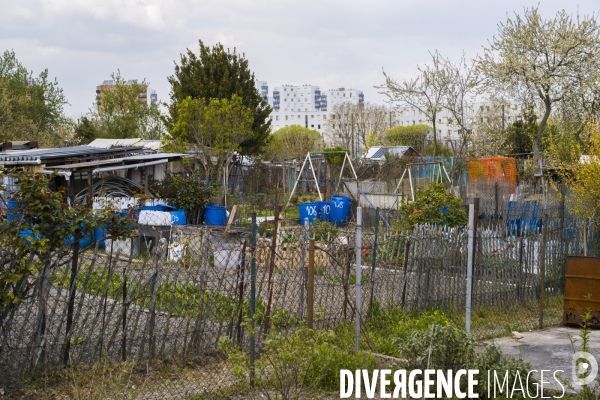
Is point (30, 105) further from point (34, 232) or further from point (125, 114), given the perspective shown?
point (34, 232)

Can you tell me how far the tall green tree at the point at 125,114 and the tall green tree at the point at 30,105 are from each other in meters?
2.40

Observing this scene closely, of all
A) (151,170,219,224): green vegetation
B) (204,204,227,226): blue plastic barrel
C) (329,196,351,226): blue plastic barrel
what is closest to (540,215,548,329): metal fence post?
(329,196,351,226): blue plastic barrel

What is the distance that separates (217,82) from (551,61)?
16543 millimetres

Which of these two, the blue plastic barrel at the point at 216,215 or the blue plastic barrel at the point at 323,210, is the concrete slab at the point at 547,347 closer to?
the blue plastic barrel at the point at 323,210

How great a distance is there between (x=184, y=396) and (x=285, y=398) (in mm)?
981

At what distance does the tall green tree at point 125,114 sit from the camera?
39.3 m

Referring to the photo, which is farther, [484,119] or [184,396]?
[484,119]

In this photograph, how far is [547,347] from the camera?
26.8ft

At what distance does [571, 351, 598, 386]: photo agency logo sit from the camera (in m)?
5.75

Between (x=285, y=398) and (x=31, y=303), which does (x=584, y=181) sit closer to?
(x=285, y=398)

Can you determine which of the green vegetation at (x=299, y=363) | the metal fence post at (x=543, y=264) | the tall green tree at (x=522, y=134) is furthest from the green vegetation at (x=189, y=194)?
the tall green tree at (x=522, y=134)

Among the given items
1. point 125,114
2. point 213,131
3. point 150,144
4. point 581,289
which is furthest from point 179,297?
point 125,114

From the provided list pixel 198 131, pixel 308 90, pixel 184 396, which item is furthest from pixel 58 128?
pixel 308 90

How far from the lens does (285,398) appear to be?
5082 mm
